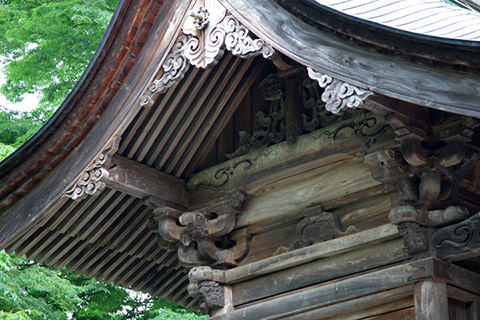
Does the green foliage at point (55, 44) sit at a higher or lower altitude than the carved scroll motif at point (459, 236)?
higher

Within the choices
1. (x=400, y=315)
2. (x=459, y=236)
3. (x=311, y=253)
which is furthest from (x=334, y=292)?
(x=459, y=236)

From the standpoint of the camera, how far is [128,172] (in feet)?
22.7

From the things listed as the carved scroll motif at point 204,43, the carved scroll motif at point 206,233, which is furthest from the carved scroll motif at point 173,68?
the carved scroll motif at point 206,233

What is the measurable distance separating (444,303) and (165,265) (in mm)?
3112

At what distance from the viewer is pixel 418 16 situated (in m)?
5.43

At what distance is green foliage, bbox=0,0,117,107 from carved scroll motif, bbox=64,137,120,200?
7499 mm

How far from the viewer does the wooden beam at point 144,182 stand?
A: 6828 millimetres

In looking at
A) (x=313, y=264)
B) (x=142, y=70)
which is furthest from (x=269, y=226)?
→ (x=142, y=70)

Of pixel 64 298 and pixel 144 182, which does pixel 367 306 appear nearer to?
pixel 144 182

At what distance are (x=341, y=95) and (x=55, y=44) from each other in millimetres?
9669

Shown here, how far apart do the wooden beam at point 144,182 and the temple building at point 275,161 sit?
1 centimetres

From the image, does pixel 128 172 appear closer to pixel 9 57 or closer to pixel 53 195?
pixel 53 195

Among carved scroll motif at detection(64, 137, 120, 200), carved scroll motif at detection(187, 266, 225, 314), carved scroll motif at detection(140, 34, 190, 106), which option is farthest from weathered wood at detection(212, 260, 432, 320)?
carved scroll motif at detection(140, 34, 190, 106)

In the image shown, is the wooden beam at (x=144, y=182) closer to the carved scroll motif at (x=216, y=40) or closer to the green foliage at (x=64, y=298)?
the carved scroll motif at (x=216, y=40)
